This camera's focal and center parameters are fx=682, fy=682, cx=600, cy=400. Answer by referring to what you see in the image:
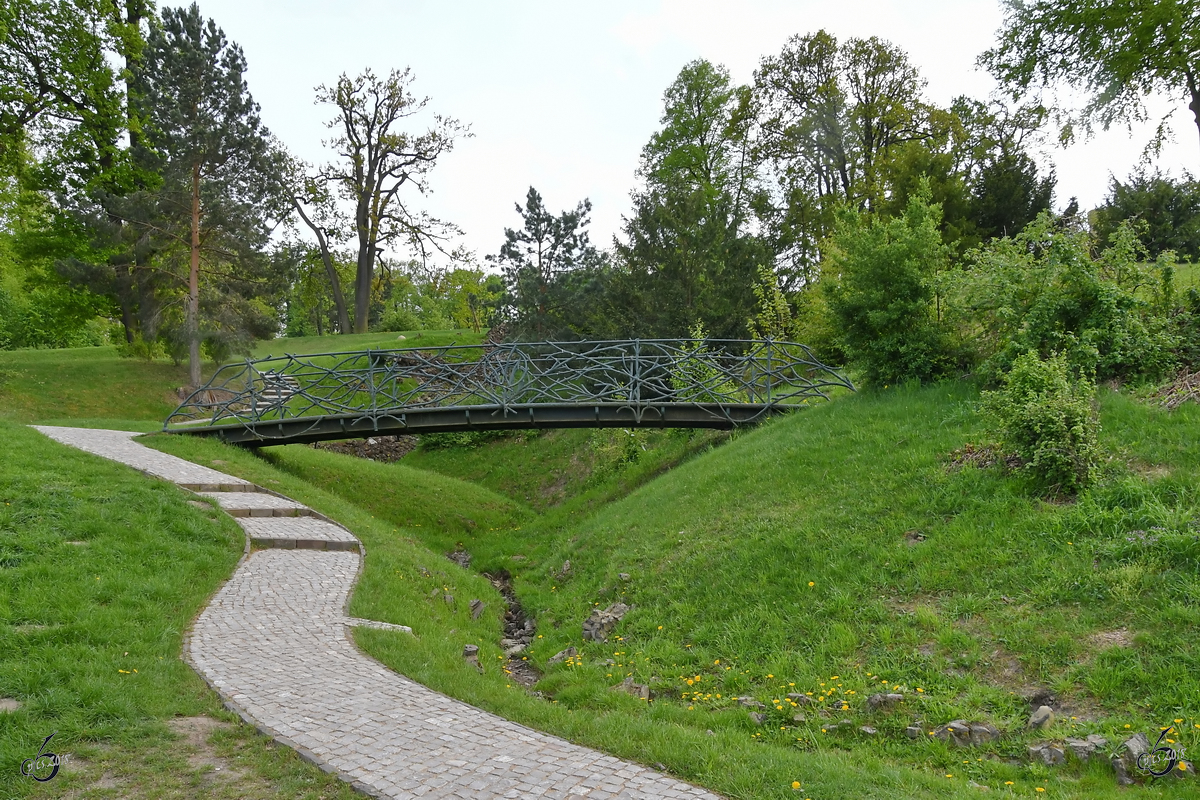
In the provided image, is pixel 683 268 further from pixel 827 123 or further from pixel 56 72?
pixel 56 72

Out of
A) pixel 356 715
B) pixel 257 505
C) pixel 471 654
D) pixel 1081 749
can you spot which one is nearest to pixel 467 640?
pixel 471 654

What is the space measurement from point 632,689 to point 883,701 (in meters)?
2.35

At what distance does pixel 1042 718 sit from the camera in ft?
15.9

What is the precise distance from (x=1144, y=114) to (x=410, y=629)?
902 inches

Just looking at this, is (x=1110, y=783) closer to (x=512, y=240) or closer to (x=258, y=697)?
(x=258, y=697)

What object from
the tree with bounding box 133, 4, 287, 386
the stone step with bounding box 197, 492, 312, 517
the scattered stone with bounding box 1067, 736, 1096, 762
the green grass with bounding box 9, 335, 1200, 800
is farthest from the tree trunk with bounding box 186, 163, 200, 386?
the scattered stone with bounding box 1067, 736, 1096, 762

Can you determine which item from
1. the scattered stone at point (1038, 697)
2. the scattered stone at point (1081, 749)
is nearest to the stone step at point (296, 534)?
the scattered stone at point (1038, 697)

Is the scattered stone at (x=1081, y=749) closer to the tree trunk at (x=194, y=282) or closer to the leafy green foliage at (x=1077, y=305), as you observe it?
the leafy green foliage at (x=1077, y=305)

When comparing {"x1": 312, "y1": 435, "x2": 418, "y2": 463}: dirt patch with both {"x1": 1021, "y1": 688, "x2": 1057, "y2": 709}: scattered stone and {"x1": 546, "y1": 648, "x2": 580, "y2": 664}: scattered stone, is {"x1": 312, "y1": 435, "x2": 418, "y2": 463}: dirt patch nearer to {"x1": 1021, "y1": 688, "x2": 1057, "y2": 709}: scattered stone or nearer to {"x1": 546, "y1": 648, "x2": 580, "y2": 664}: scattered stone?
{"x1": 546, "y1": 648, "x2": 580, "y2": 664}: scattered stone

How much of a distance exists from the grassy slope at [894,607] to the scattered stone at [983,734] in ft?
0.31

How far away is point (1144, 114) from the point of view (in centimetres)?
1878

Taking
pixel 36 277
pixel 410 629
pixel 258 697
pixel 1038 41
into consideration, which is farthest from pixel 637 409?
pixel 36 277

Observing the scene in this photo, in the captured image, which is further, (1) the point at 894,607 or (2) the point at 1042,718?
(1) the point at 894,607

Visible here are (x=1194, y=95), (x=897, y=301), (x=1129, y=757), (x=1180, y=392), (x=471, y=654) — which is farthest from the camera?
(x=1194, y=95)
